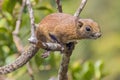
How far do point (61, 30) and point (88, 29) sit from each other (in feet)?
0.40

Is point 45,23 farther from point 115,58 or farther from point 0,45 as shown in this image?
point 115,58

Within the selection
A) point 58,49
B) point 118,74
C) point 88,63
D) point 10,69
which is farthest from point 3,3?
point 118,74

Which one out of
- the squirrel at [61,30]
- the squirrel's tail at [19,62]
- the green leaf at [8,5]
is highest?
the squirrel at [61,30]

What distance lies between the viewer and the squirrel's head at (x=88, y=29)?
235 centimetres

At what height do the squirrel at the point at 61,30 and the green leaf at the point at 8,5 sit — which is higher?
the squirrel at the point at 61,30

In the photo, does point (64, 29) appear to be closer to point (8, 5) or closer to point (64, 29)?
point (64, 29)

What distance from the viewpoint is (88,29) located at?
7.89ft

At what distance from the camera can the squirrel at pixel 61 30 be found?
2.39m

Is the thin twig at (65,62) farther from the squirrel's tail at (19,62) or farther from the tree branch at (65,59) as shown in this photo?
the squirrel's tail at (19,62)

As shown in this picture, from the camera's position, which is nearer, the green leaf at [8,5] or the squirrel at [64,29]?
the squirrel at [64,29]

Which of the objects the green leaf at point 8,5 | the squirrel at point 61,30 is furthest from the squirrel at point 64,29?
the green leaf at point 8,5

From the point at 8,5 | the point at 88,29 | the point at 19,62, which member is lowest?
the point at 8,5

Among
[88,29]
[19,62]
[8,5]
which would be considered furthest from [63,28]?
[8,5]

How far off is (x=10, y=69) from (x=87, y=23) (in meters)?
0.37
